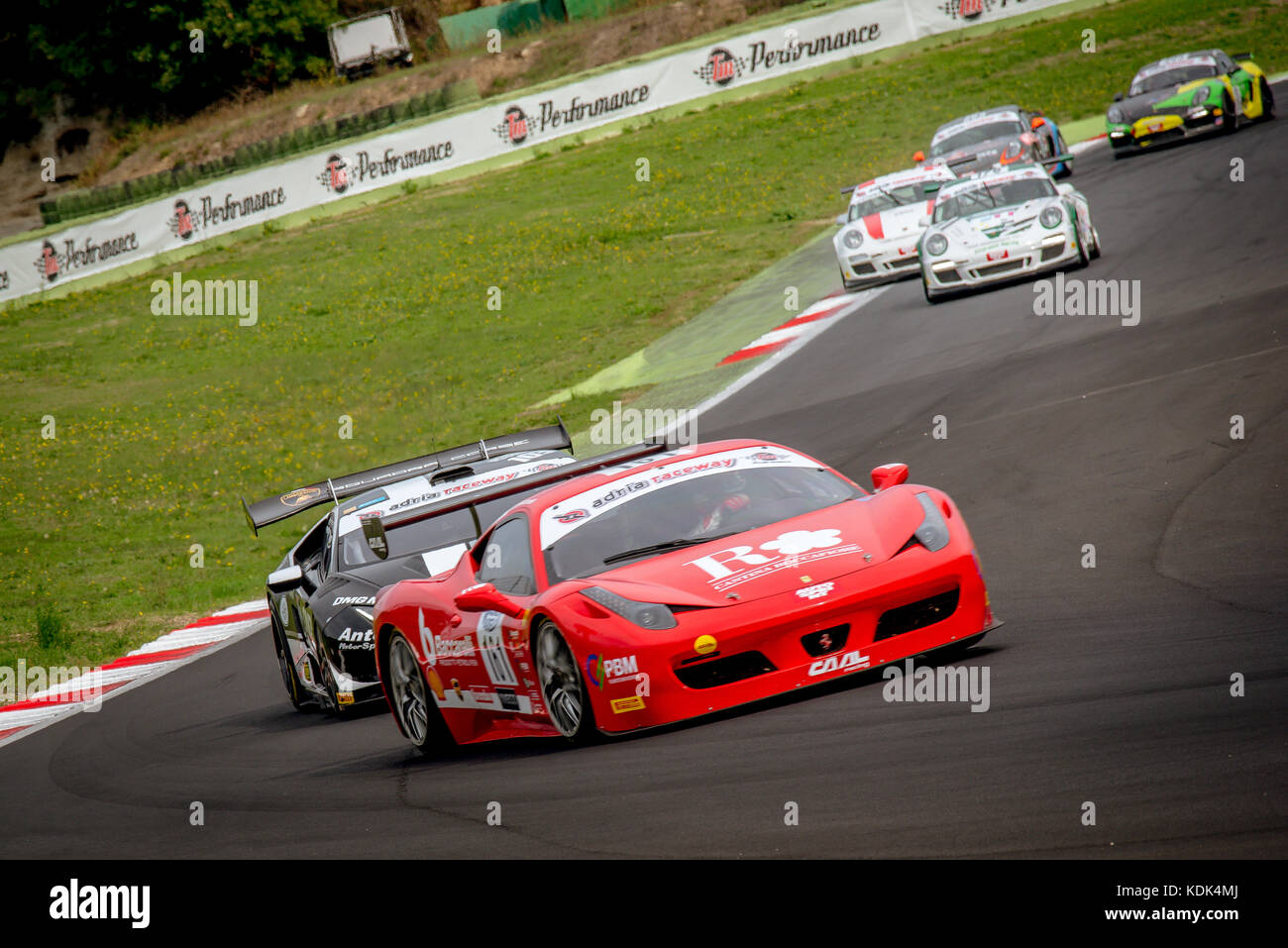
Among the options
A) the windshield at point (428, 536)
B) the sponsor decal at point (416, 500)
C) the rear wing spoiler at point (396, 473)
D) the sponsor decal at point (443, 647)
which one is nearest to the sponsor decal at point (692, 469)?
the sponsor decal at point (443, 647)

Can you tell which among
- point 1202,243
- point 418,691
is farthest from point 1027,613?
point 1202,243

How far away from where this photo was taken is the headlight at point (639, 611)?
21.5 feet

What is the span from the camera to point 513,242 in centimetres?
3491

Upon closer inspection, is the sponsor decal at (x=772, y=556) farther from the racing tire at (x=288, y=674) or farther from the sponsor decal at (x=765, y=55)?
the sponsor decal at (x=765, y=55)

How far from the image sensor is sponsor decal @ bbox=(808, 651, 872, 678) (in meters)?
6.70

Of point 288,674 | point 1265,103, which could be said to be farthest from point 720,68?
point 288,674

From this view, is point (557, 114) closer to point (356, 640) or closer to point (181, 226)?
point (181, 226)

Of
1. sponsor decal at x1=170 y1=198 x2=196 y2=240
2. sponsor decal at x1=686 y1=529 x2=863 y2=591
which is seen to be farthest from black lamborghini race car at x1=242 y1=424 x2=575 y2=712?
sponsor decal at x1=170 y1=198 x2=196 y2=240

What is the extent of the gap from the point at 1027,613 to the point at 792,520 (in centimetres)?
154

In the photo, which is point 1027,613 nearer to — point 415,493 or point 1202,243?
point 415,493

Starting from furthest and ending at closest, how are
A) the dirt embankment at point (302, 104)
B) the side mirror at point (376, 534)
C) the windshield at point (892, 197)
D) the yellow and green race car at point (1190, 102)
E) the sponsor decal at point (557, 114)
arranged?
the dirt embankment at point (302, 104), the sponsor decal at point (557, 114), the yellow and green race car at point (1190, 102), the windshield at point (892, 197), the side mirror at point (376, 534)

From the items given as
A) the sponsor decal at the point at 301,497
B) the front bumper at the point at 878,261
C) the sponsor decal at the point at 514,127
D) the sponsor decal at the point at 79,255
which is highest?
the sponsor decal at the point at 514,127

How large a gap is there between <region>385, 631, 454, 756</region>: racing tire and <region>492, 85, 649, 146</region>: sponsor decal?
1351 inches

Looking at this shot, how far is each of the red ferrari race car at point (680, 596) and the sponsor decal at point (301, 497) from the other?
10.7 feet
